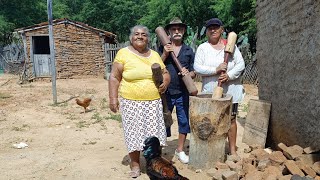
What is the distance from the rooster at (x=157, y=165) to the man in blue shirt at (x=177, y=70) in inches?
44.8

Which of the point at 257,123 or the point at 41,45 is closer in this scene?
the point at 257,123

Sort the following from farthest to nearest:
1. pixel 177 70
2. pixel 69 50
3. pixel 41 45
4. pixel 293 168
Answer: pixel 41 45 → pixel 69 50 → pixel 177 70 → pixel 293 168

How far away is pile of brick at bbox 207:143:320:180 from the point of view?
3051 millimetres

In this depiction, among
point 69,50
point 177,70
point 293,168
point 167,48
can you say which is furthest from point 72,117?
point 69,50

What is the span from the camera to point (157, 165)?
2807 millimetres

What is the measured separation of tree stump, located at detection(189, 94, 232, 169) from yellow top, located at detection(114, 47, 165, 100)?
529mm

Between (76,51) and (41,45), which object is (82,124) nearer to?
(76,51)

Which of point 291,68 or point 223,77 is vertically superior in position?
point 291,68

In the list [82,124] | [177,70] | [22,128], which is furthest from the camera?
[82,124]

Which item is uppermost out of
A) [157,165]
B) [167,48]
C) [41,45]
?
[41,45]

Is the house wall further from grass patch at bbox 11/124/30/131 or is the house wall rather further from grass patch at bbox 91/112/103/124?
grass patch at bbox 11/124/30/131

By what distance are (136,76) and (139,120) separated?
0.51 metres

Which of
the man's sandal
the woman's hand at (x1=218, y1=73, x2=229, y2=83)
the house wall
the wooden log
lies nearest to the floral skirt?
the wooden log

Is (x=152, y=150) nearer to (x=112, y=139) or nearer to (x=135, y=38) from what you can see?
(x=135, y=38)
